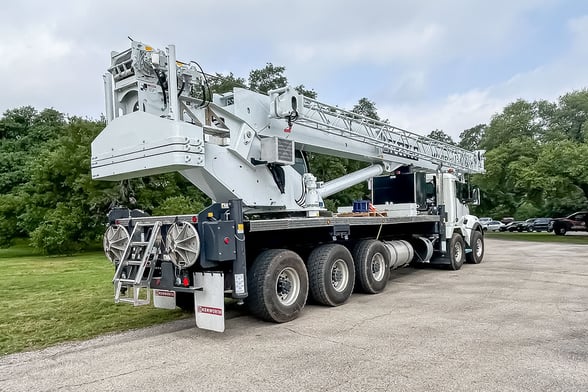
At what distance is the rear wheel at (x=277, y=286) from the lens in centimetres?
635

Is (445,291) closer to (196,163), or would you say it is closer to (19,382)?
(196,163)

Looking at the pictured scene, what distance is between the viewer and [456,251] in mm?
12602

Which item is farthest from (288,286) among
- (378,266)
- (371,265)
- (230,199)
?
(378,266)

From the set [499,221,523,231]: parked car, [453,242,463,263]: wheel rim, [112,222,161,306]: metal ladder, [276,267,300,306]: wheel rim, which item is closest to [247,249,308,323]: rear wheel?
[276,267,300,306]: wheel rim

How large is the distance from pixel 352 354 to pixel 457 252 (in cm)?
848

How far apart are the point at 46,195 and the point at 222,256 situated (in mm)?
22254

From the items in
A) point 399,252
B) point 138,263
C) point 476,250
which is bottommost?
point 476,250

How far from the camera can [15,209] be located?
26.3 m

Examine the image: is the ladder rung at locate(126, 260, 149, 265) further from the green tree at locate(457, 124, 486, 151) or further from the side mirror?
the green tree at locate(457, 124, 486, 151)

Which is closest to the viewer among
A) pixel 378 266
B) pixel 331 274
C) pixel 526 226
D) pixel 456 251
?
pixel 331 274

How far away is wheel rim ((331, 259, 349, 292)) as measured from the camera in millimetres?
7965

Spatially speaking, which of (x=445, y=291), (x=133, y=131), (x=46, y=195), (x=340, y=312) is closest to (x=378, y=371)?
(x=340, y=312)

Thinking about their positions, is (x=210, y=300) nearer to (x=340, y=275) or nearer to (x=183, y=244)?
(x=183, y=244)

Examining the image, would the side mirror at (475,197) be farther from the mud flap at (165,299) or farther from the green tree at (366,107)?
the green tree at (366,107)
